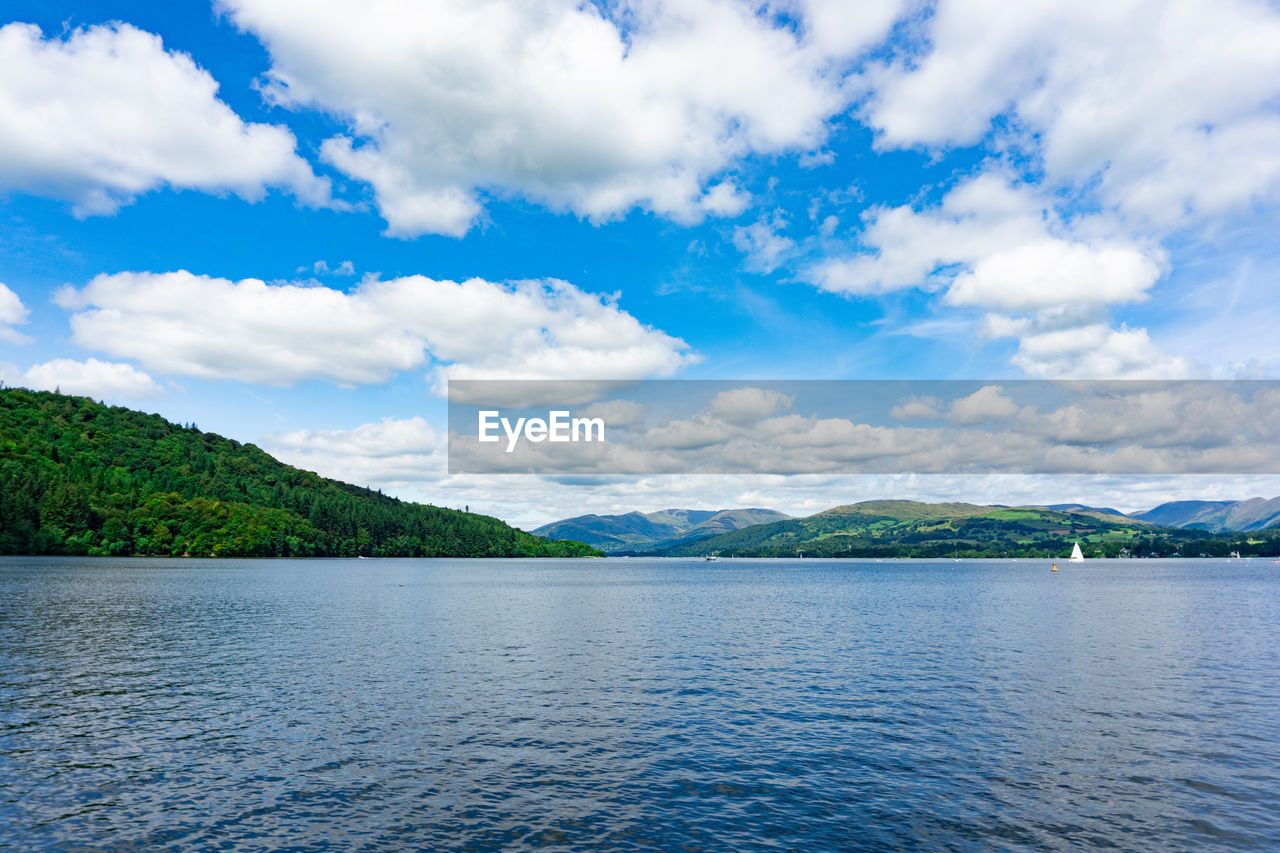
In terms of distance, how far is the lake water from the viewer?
27.2 m

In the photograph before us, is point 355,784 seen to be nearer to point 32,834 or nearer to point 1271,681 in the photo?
point 32,834

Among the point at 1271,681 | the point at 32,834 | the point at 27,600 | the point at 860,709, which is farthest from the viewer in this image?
the point at 27,600

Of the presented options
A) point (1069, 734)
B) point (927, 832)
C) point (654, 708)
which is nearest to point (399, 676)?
point (654, 708)

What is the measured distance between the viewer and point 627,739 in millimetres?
39250

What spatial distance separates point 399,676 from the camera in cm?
5672

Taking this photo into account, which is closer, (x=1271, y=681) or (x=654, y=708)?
(x=654, y=708)

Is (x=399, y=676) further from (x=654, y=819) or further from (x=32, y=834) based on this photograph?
(x=654, y=819)

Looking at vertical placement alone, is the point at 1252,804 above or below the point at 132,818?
below

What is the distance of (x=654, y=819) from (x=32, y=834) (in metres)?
23.6

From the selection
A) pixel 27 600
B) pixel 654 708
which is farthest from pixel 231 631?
pixel 654 708

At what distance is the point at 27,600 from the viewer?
10025 centimetres

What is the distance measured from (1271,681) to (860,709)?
38604 millimetres

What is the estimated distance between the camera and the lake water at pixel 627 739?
89.1 ft

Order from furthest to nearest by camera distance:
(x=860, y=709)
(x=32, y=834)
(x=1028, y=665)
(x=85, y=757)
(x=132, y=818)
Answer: (x=1028, y=665)
(x=860, y=709)
(x=85, y=757)
(x=132, y=818)
(x=32, y=834)
